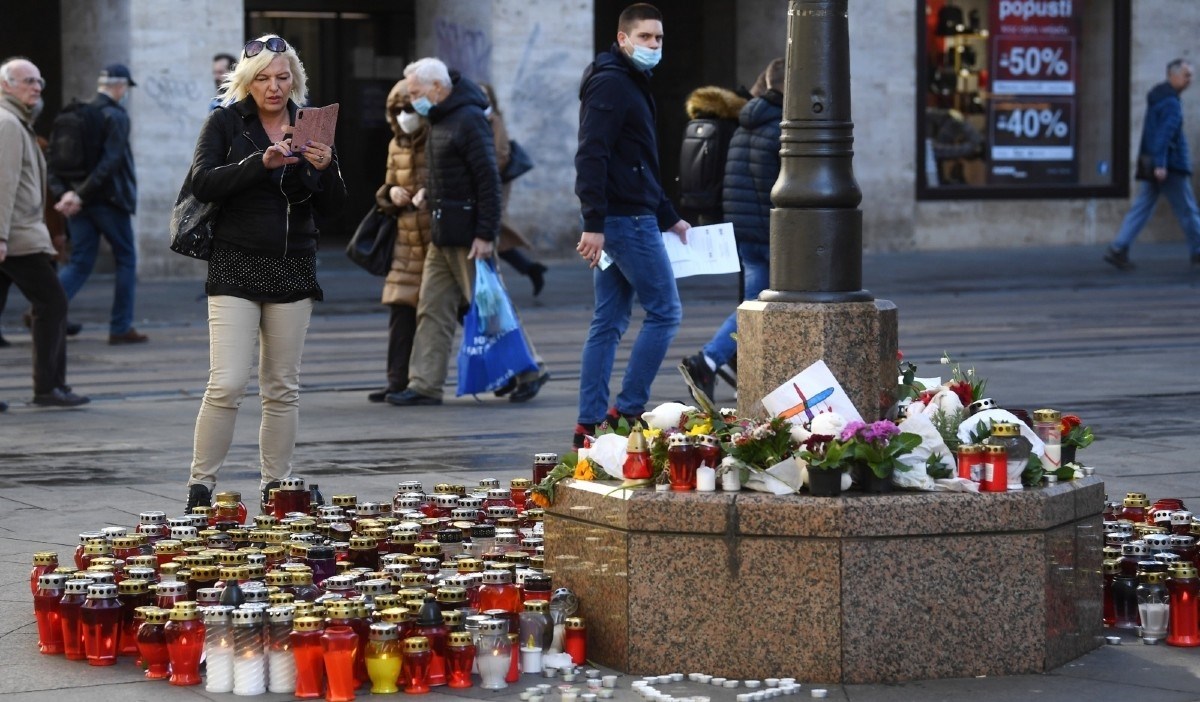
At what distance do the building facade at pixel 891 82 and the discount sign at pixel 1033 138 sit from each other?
2 centimetres

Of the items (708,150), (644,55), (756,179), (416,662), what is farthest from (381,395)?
(416,662)

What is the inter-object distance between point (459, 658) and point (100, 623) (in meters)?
0.98

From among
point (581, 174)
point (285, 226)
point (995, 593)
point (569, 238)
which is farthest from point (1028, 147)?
point (995, 593)

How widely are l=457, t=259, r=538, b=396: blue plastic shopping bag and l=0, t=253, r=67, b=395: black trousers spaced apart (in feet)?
7.31

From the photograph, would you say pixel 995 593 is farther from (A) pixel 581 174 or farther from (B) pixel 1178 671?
(A) pixel 581 174

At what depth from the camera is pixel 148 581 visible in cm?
549

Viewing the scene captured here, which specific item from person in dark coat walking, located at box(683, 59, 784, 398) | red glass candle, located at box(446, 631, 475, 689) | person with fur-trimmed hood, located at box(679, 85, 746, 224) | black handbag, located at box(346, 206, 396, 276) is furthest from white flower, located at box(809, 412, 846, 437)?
person with fur-trimmed hood, located at box(679, 85, 746, 224)

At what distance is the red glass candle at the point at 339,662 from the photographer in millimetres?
4934

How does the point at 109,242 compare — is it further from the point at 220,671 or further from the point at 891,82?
the point at 891,82

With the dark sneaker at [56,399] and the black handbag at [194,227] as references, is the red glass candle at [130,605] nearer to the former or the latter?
the black handbag at [194,227]

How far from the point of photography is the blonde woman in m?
7.17

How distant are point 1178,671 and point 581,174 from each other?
4.17 meters

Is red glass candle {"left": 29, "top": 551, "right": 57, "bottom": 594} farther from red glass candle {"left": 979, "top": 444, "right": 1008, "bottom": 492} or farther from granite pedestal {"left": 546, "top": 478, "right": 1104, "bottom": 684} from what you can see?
red glass candle {"left": 979, "top": 444, "right": 1008, "bottom": 492}

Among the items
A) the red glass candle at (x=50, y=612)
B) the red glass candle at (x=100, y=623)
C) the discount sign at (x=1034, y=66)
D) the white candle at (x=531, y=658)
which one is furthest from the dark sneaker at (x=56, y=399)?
the discount sign at (x=1034, y=66)
